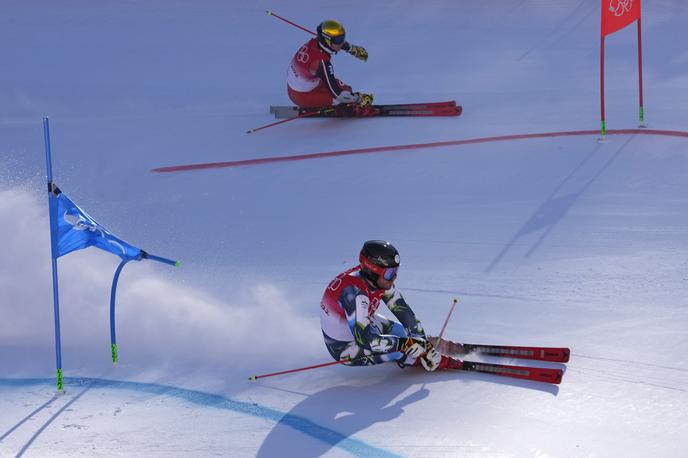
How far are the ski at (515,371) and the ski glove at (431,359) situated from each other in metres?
0.11

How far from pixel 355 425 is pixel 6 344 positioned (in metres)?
2.55

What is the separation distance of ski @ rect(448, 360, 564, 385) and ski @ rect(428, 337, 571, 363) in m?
0.15

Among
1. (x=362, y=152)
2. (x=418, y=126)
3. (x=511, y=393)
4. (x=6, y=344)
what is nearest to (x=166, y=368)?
(x=6, y=344)

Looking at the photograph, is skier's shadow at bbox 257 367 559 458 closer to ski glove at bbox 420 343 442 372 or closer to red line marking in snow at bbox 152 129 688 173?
ski glove at bbox 420 343 442 372

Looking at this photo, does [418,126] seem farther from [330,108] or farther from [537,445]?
[537,445]

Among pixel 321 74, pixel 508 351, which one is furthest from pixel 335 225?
pixel 508 351

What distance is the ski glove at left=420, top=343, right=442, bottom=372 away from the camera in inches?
232

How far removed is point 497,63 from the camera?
459 inches

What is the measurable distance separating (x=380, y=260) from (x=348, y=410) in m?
0.83

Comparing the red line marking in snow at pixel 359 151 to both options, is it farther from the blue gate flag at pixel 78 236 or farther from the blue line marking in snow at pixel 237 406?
the blue line marking in snow at pixel 237 406

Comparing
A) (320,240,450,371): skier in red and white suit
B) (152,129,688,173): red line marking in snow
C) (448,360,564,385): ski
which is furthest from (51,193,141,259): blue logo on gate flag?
(152,129,688,173): red line marking in snow

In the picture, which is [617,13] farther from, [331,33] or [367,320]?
[367,320]

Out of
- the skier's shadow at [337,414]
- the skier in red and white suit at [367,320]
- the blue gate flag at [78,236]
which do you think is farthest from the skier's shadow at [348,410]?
the blue gate flag at [78,236]

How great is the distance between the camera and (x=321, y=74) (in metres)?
10.1
